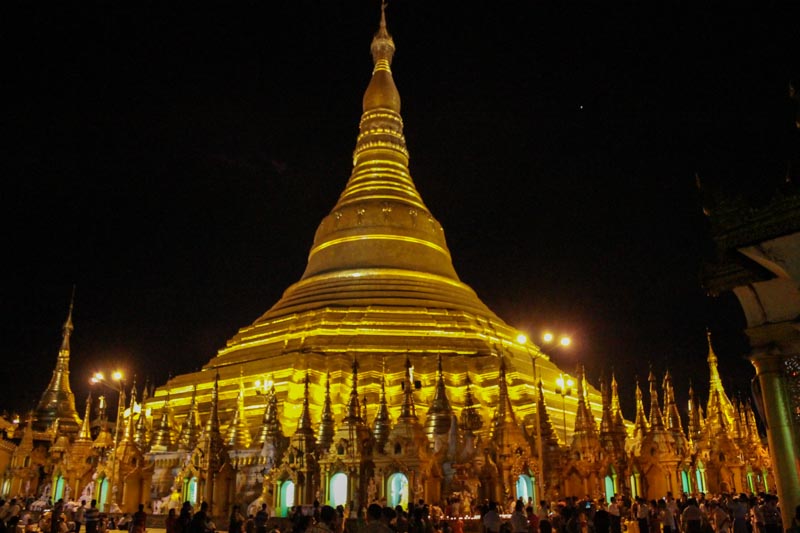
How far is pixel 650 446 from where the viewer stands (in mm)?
25812

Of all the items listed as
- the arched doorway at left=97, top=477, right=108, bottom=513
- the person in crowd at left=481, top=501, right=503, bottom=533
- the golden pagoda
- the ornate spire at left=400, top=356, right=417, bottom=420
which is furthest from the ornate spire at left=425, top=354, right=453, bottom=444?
the person in crowd at left=481, top=501, right=503, bottom=533

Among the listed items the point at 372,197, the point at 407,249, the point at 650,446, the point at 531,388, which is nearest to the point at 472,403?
the point at 531,388

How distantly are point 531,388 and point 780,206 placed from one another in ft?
75.6

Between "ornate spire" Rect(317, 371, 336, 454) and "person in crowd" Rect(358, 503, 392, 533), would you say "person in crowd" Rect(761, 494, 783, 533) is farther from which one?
"ornate spire" Rect(317, 371, 336, 454)

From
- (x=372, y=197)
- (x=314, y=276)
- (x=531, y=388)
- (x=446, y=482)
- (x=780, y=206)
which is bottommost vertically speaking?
(x=446, y=482)

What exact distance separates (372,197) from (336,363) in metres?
12.1

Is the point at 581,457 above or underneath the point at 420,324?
underneath

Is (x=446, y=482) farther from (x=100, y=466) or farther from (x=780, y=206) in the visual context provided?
(x=780, y=206)

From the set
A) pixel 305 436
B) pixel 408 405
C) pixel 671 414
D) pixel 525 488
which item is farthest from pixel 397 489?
pixel 671 414

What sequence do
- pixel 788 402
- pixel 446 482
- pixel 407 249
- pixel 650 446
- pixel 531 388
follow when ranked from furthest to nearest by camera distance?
pixel 407 249 → pixel 531 388 → pixel 650 446 → pixel 446 482 → pixel 788 402

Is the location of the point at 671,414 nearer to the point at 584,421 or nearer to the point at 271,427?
the point at 584,421

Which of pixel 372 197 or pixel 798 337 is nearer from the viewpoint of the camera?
pixel 798 337

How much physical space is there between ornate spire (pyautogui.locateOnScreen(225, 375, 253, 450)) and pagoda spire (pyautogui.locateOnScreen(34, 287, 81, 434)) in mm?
18284

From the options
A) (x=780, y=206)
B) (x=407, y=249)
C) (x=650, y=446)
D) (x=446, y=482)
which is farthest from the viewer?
(x=407, y=249)
